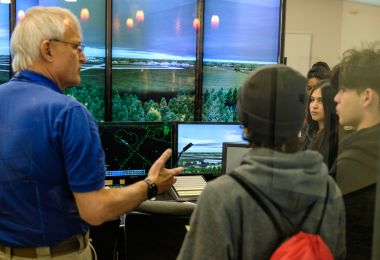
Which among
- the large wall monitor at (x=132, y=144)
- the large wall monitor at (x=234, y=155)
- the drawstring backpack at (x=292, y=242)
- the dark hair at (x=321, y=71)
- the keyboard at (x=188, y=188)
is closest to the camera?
the drawstring backpack at (x=292, y=242)

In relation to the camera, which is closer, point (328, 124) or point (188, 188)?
point (328, 124)

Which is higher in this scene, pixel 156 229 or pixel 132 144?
pixel 132 144

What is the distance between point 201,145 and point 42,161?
1534 millimetres

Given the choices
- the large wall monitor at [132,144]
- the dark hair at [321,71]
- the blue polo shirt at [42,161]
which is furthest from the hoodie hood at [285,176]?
the large wall monitor at [132,144]

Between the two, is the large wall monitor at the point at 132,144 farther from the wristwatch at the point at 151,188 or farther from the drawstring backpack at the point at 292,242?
the drawstring backpack at the point at 292,242

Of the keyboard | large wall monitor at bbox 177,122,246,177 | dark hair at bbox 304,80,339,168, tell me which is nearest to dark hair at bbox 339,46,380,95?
dark hair at bbox 304,80,339,168

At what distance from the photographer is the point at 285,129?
920 millimetres

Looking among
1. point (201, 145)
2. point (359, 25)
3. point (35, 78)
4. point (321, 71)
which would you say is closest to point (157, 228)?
point (201, 145)

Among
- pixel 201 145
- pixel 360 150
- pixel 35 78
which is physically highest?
pixel 35 78

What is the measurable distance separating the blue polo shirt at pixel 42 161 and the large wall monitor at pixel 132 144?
1.23 m

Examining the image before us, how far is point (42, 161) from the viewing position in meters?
1.25

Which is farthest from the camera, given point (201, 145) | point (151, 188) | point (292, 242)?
point (201, 145)

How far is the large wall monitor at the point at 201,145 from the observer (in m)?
2.69

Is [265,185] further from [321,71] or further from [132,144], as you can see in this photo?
[132,144]
